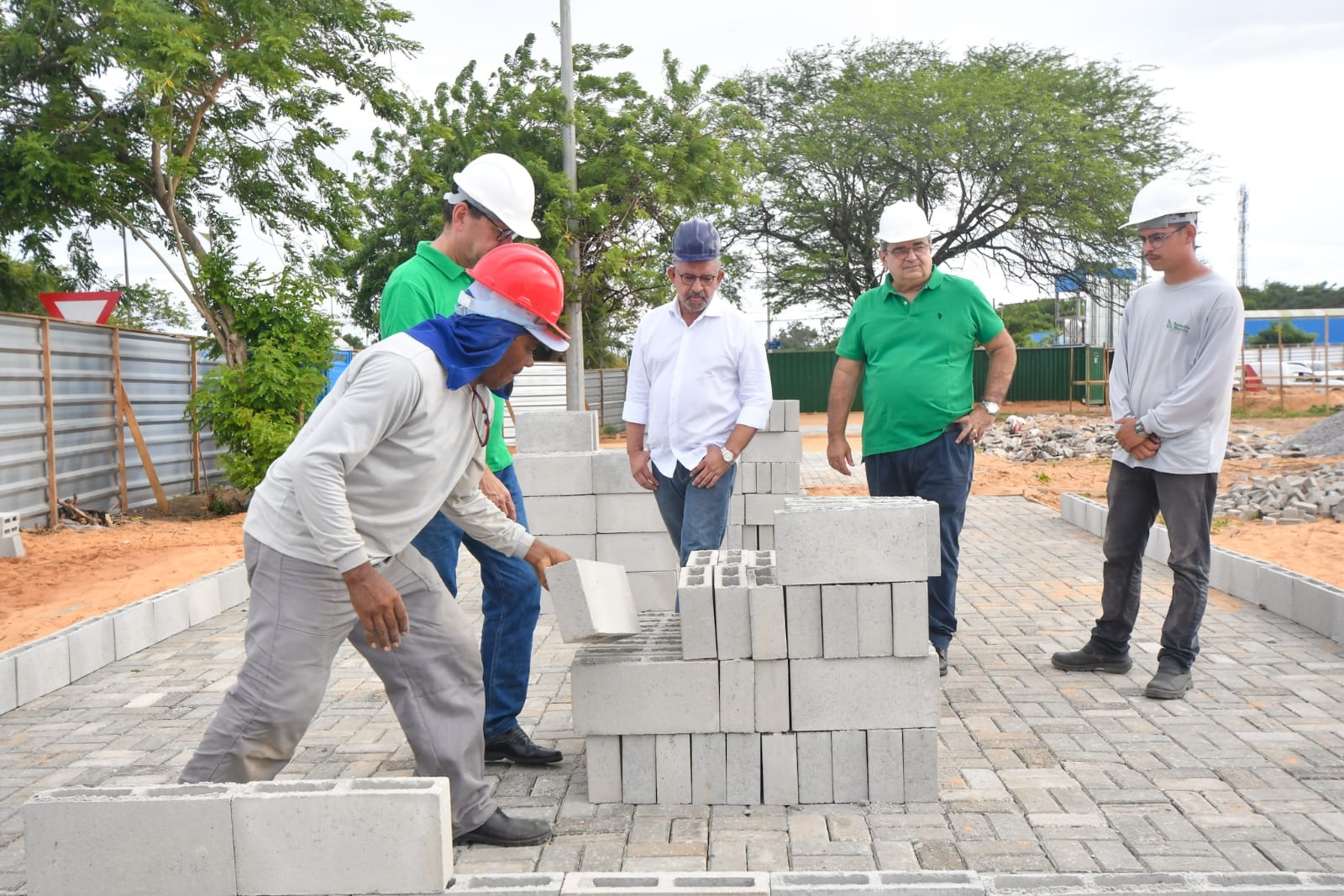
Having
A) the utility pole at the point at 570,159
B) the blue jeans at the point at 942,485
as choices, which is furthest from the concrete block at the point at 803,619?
the utility pole at the point at 570,159

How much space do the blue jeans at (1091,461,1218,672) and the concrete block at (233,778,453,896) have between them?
11.5 feet

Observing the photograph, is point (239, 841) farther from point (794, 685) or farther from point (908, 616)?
point (908, 616)

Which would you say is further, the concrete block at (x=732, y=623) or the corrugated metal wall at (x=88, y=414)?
the corrugated metal wall at (x=88, y=414)

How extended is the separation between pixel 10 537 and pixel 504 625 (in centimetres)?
748

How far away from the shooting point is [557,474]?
7293 millimetres

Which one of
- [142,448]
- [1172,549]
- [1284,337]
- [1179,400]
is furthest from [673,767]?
[1284,337]

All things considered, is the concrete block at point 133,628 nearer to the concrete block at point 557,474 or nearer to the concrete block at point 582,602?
the concrete block at point 557,474

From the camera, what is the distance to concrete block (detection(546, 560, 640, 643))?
12.0ft

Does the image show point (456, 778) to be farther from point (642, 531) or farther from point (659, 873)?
point (642, 531)

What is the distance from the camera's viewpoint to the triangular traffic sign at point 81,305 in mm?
12398

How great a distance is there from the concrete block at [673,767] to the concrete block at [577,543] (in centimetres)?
340

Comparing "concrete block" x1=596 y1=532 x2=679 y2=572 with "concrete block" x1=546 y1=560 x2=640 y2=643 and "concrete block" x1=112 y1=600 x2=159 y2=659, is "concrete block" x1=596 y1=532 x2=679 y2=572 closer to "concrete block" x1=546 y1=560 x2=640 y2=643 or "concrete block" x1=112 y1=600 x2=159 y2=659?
"concrete block" x1=112 y1=600 x2=159 y2=659

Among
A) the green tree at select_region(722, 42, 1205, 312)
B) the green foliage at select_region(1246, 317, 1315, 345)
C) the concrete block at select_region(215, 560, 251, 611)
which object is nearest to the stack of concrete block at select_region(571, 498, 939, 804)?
Result: the concrete block at select_region(215, 560, 251, 611)

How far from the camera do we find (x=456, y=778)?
11.6 feet
